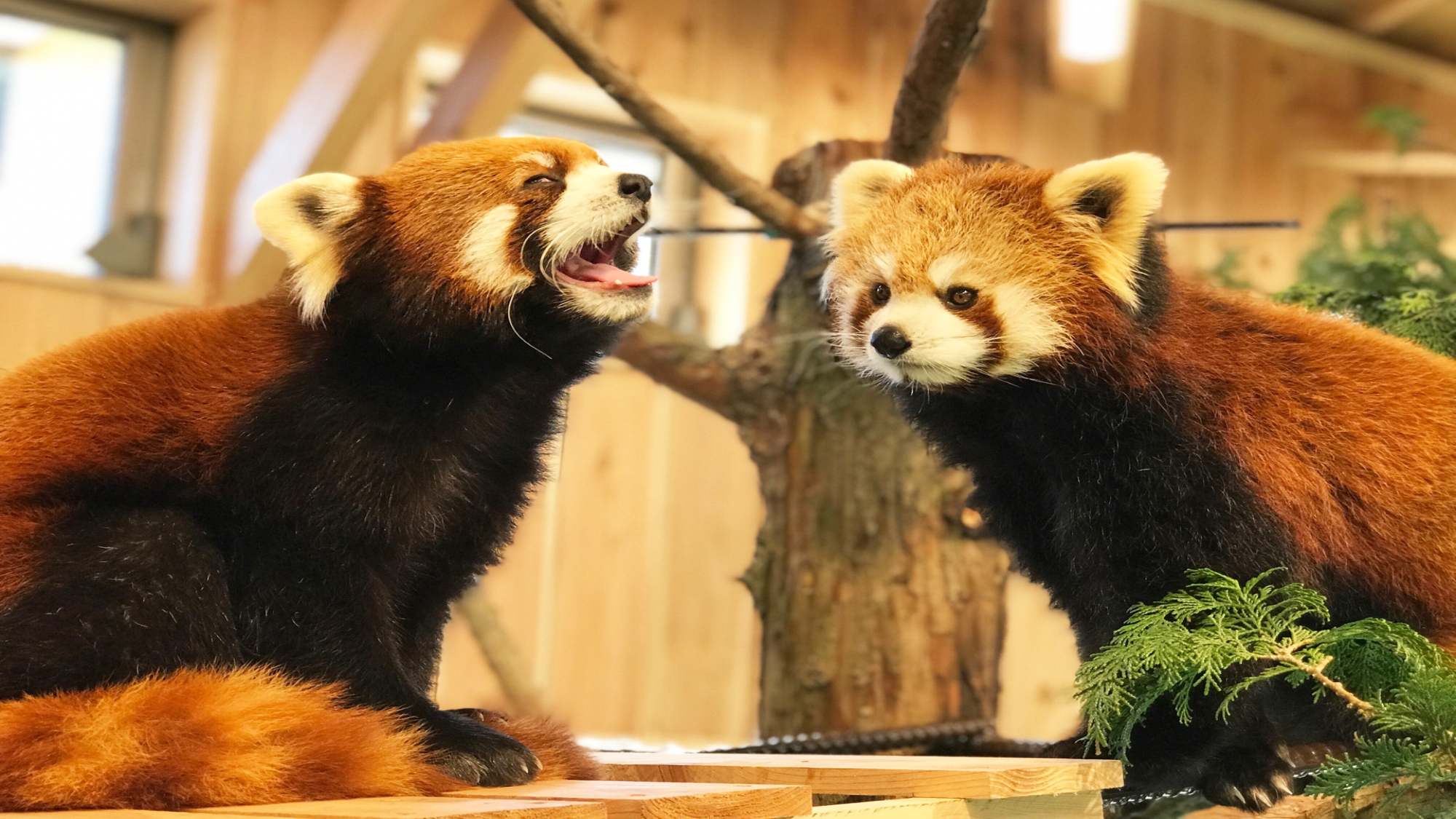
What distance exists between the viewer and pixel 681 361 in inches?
124

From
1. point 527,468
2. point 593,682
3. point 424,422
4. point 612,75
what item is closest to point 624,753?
point 527,468

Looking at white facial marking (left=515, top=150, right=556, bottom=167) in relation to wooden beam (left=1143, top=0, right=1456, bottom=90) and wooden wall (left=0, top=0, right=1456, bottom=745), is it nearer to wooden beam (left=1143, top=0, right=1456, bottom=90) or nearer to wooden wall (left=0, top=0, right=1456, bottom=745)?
wooden wall (left=0, top=0, right=1456, bottom=745)

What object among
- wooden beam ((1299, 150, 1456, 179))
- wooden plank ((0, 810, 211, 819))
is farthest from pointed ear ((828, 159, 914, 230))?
wooden beam ((1299, 150, 1456, 179))

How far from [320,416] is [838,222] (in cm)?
93

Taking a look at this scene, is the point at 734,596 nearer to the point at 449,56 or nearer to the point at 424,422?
the point at 449,56

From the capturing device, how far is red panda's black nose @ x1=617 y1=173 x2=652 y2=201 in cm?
208

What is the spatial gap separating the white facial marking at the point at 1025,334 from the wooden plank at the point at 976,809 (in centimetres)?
59

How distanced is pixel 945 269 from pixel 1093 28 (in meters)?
3.07

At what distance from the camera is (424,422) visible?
1.91m

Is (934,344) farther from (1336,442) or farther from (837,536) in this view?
(837,536)

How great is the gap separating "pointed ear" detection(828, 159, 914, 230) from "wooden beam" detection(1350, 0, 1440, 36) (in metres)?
4.58

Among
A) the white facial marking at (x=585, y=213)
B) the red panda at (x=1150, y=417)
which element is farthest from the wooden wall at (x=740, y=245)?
the red panda at (x=1150, y=417)

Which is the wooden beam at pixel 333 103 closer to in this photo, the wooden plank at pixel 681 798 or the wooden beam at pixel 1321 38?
the wooden plank at pixel 681 798

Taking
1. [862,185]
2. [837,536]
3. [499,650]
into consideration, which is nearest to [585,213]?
[862,185]
